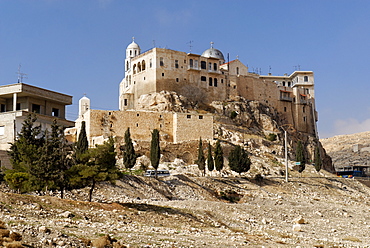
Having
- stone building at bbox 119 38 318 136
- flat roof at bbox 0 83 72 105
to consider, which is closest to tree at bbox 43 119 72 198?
flat roof at bbox 0 83 72 105

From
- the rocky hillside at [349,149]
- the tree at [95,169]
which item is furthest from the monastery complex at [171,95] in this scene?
the rocky hillside at [349,149]

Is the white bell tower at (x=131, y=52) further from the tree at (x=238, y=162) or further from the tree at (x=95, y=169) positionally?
the tree at (x=95, y=169)

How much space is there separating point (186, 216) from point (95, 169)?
17.1ft

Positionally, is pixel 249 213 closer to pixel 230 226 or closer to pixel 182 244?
pixel 230 226

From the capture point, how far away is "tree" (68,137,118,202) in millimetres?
27109

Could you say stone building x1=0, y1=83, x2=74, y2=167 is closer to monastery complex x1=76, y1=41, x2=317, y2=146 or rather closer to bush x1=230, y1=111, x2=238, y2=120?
monastery complex x1=76, y1=41, x2=317, y2=146

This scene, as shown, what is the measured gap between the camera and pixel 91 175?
2703cm

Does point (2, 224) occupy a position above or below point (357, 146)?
below

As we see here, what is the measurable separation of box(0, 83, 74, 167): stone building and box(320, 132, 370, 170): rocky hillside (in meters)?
70.5

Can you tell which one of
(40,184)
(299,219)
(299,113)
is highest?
(299,113)

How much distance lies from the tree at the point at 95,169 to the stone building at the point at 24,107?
29.0 feet

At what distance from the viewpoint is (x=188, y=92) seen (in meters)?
68.5

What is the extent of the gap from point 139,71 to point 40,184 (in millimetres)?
44468

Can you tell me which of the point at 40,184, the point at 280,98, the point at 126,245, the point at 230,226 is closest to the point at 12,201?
the point at 40,184
